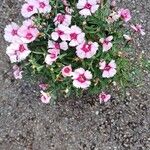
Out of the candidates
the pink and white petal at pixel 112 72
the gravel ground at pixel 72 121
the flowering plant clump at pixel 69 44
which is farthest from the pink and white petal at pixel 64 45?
the gravel ground at pixel 72 121

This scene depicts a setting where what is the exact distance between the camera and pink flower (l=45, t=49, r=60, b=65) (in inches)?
128

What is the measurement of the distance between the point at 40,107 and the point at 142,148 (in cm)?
86

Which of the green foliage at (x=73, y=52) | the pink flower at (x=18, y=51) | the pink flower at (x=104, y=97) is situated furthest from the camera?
the pink flower at (x=104, y=97)

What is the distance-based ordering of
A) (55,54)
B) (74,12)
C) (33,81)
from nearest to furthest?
1. (55,54)
2. (74,12)
3. (33,81)

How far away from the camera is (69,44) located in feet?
10.6

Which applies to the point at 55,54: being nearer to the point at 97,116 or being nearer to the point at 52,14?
the point at 52,14

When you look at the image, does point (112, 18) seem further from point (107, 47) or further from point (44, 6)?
point (44, 6)

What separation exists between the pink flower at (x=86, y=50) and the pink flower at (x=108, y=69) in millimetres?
119

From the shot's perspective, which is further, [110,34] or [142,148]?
[142,148]

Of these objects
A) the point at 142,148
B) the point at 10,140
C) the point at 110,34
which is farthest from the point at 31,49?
the point at 142,148

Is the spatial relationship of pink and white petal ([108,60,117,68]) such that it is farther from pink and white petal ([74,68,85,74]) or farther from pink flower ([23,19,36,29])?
pink flower ([23,19,36,29])

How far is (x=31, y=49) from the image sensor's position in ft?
11.3

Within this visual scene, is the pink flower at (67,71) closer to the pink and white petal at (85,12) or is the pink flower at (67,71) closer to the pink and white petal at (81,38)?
the pink and white petal at (81,38)

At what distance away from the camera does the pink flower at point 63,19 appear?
3279mm
